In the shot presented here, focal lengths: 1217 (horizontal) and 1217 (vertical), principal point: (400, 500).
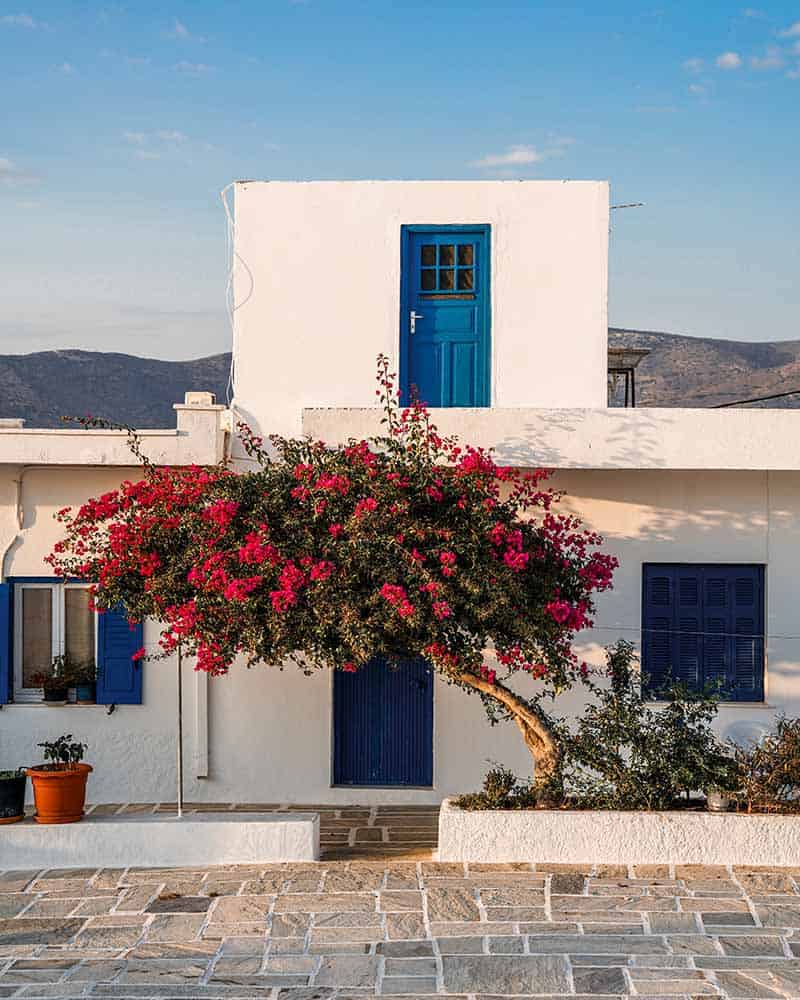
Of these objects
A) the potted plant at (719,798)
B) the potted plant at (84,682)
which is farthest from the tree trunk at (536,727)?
the potted plant at (84,682)

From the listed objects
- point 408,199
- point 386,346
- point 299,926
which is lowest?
point 299,926

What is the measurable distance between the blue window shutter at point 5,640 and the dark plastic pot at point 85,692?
→ 27.0 inches

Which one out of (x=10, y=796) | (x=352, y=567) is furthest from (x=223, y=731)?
(x=352, y=567)

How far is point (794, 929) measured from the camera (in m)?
8.00

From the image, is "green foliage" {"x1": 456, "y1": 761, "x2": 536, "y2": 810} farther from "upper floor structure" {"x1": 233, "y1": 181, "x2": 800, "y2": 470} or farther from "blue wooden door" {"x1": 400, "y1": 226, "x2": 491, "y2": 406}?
"blue wooden door" {"x1": 400, "y1": 226, "x2": 491, "y2": 406}

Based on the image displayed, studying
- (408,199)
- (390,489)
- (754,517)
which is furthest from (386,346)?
(754,517)

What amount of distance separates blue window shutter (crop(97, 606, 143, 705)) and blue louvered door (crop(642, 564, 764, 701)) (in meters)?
5.04

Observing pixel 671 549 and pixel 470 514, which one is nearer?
pixel 470 514

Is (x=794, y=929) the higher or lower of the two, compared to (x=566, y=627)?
lower

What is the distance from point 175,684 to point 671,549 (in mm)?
5106

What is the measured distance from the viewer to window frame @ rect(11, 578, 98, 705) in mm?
12312

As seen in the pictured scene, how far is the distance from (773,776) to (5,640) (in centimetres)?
739

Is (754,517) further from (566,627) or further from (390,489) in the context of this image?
(390,489)

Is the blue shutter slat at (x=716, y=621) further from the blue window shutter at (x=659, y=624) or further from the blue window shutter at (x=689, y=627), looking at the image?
the blue window shutter at (x=659, y=624)
